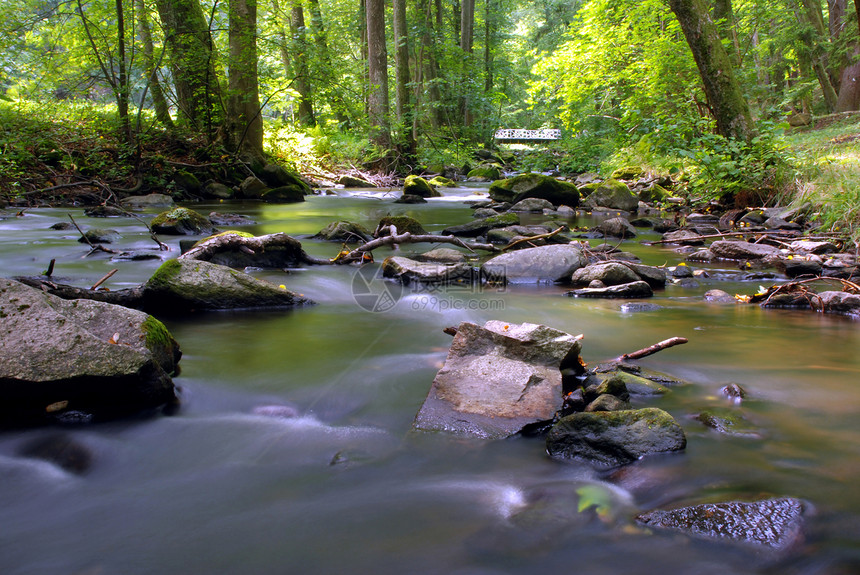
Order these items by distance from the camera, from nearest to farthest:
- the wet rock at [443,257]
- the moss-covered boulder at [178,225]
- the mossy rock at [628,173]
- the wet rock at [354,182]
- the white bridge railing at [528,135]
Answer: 1. the wet rock at [443,257]
2. the moss-covered boulder at [178,225]
3. the mossy rock at [628,173]
4. the wet rock at [354,182]
5. the white bridge railing at [528,135]

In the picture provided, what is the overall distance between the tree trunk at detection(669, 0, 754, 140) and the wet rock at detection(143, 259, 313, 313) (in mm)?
8807

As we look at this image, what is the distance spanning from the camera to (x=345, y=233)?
29.1 feet

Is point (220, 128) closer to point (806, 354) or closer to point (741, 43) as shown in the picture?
point (806, 354)

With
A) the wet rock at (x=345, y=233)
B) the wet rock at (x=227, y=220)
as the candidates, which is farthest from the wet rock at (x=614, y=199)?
the wet rock at (x=227, y=220)

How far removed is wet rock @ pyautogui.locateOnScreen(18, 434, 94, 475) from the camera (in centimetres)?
262

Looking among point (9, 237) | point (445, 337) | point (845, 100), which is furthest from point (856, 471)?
point (845, 100)

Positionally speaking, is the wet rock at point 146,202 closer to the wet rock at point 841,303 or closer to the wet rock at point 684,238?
the wet rock at point 684,238

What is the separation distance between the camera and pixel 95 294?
4406 mm

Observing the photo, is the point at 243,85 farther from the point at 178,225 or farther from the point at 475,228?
the point at 475,228

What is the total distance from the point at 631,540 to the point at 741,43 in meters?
22.4

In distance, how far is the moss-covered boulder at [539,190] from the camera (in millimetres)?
13898

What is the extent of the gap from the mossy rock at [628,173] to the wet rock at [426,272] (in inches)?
485

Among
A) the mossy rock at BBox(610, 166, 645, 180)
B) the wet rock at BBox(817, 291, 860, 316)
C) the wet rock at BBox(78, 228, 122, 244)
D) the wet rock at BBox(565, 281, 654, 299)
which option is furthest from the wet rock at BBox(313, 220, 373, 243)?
the mossy rock at BBox(610, 166, 645, 180)

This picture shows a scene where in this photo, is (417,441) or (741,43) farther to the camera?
(741,43)
